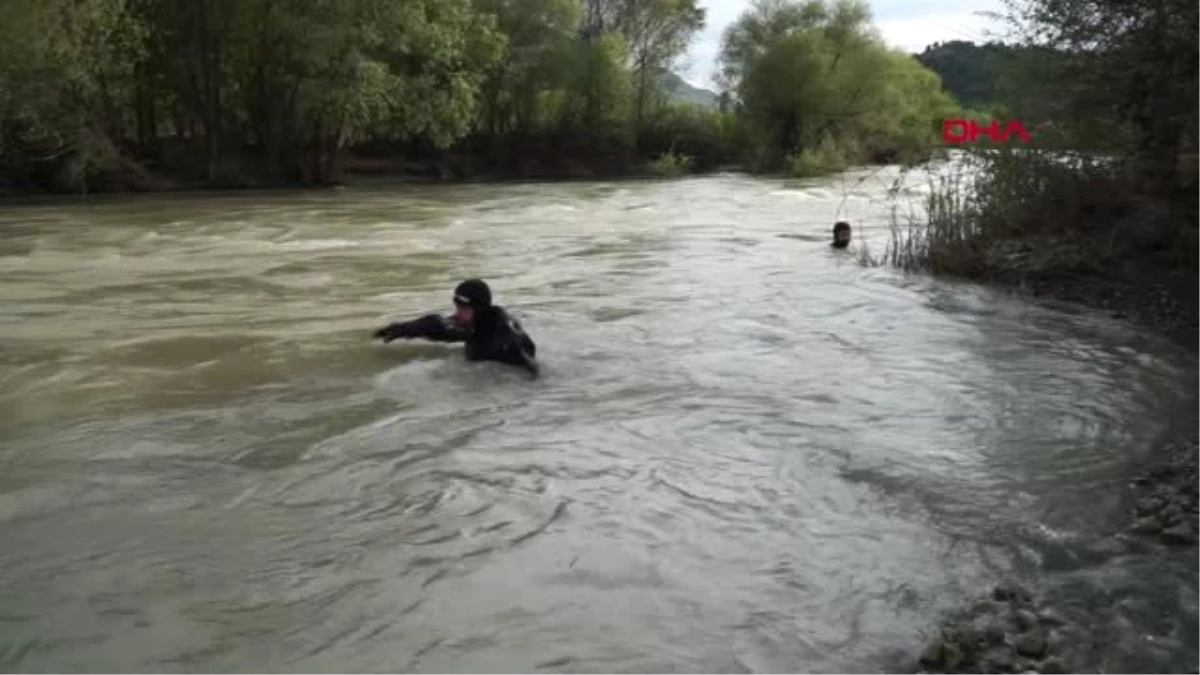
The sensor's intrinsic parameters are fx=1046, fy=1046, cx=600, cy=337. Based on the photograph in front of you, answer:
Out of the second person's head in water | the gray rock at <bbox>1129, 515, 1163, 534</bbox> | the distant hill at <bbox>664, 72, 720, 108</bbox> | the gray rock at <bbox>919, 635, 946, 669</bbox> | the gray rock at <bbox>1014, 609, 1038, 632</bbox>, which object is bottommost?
the gray rock at <bbox>919, 635, 946, 669</bbox>

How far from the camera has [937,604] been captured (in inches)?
189

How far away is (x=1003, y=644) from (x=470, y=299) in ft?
19.2

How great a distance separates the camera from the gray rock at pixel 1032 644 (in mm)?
4164

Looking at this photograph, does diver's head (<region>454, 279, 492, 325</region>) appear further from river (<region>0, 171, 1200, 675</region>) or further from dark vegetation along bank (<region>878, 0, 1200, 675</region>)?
dark vegetation along bank (<region>878, 0, 1200, 675</region>)

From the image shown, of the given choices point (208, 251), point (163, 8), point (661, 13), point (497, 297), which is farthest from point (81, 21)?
point (661, 13)

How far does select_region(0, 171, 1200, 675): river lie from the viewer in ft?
14.9

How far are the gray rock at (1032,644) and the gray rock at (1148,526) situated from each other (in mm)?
1543

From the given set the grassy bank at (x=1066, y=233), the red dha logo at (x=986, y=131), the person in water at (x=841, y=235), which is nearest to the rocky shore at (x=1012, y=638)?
the grassy bank at (x=1066, y=233)

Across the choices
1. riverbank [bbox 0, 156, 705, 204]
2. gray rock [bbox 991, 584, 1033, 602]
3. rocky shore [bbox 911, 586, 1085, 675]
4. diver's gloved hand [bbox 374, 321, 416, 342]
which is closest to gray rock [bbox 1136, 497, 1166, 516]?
gray rock [bbox 991, 584, 1033, 602]

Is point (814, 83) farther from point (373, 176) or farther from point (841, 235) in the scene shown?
point (841, 235)

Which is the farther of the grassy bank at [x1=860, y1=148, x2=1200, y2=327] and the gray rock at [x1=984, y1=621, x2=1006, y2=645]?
the grassy bank at [x1=860, y1=148, x2=1200, y2=327]

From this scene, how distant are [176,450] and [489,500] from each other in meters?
2.31

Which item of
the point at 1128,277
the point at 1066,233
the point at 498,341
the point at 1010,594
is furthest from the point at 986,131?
the point at 1010,594

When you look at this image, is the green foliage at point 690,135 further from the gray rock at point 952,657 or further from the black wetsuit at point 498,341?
the gray rock at point 952,657
